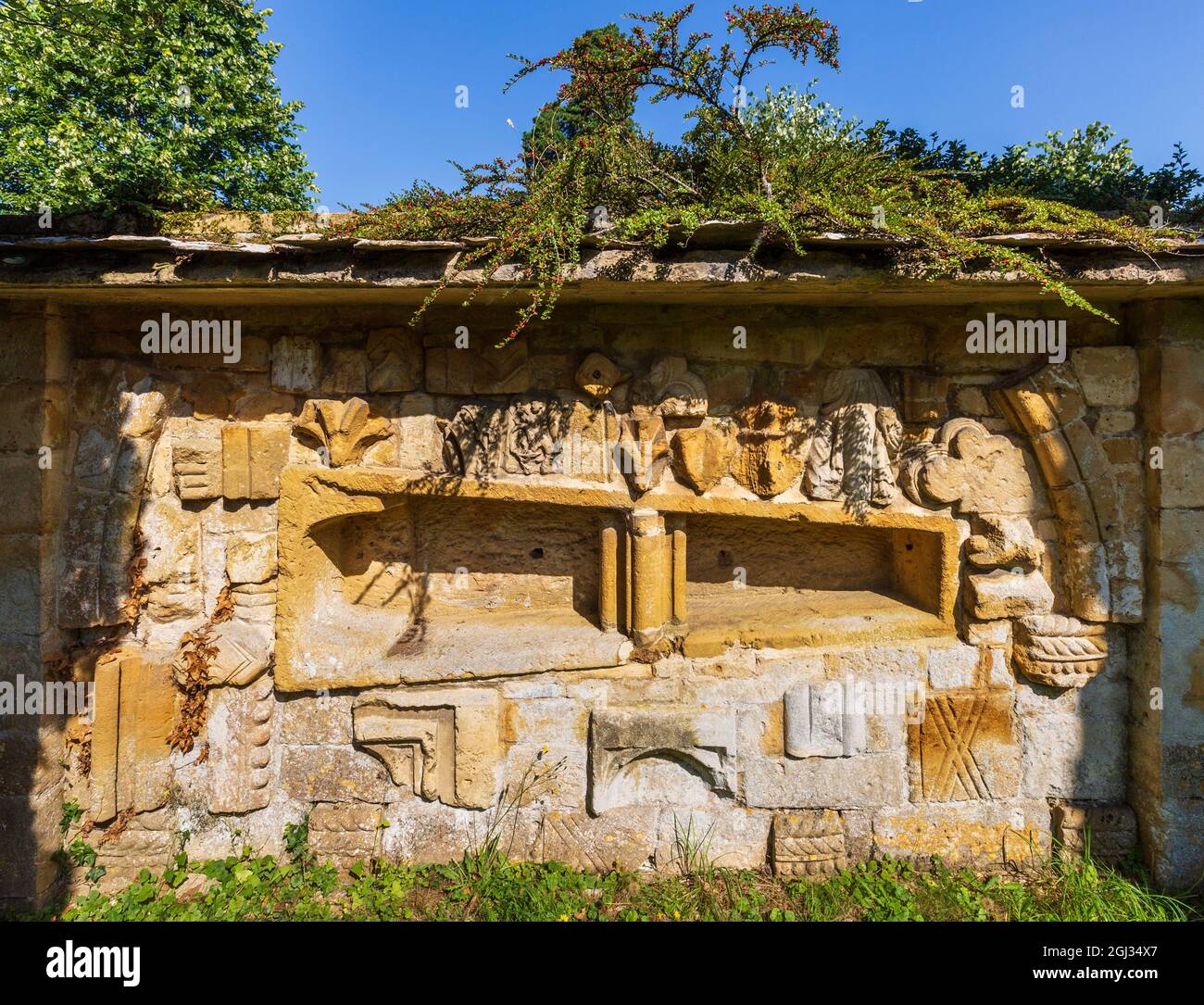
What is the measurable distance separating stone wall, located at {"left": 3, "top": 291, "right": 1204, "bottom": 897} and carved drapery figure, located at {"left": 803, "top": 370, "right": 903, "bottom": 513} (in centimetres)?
1

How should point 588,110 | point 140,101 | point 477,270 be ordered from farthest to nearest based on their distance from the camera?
point 140,101 < point 588,110 < point 477,270

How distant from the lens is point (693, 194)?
7.82 feet

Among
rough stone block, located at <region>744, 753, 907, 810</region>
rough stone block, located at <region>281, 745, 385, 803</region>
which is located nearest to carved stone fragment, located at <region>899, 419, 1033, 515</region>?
rough stone block, located at <region>744, 753, 907, 810</region>

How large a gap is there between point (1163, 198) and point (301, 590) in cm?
484

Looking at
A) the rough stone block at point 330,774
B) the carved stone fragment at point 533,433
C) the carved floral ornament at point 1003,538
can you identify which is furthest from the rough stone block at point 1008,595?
the rough stone block at point 330,774

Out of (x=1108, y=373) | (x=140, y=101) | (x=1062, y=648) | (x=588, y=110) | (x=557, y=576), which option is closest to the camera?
(x=588, y=110)

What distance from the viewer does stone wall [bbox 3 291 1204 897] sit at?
8.84 ft

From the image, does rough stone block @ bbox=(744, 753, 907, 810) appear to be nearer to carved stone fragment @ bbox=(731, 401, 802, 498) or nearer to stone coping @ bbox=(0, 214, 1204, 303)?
carved stone fragment @ bbox=(731, 401, 802, 498)

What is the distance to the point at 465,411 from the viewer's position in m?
2.81

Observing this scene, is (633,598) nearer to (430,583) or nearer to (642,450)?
(642,450)

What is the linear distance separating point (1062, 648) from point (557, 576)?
2.44m

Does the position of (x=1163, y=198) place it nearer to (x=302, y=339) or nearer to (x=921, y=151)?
(x=921, y=151)

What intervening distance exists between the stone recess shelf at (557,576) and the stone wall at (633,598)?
0.02m

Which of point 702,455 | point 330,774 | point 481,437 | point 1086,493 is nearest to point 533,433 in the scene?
point 481,437
